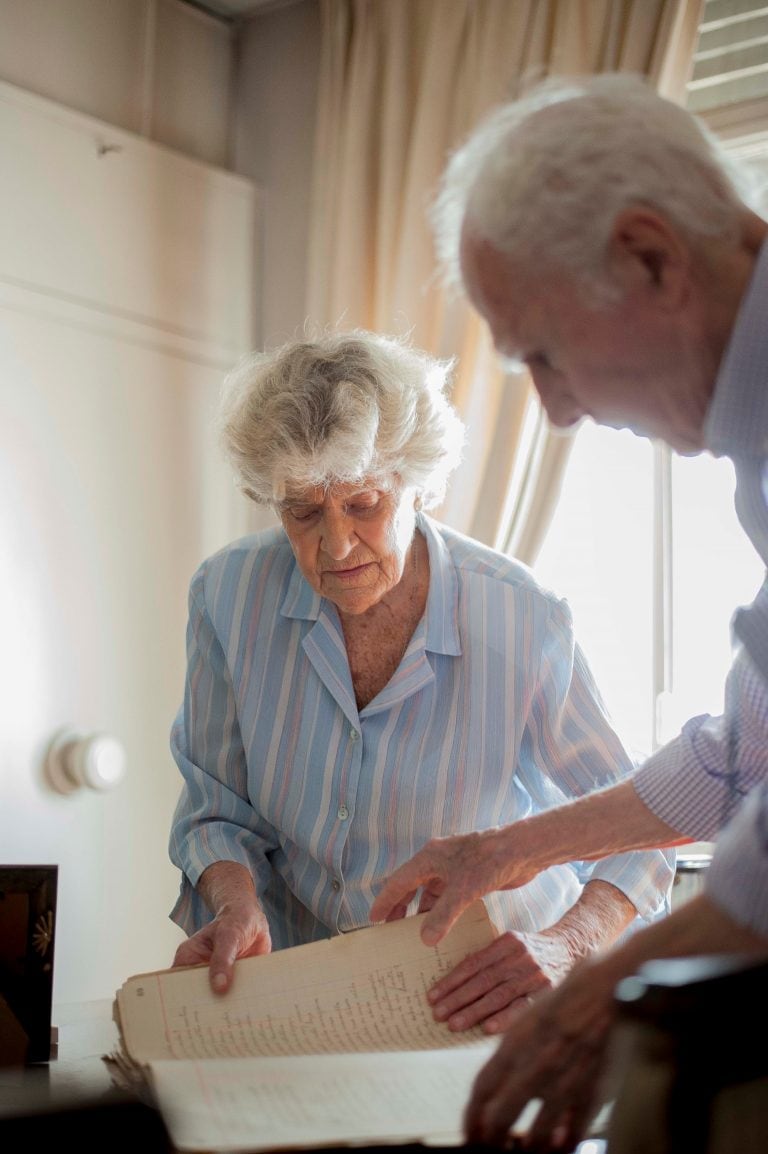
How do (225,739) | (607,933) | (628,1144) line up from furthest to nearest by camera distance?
(225,739) < (607,933) < (628,1144)

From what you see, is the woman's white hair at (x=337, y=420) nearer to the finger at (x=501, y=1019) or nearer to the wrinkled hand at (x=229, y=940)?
the wrinkled hand at (x=229, y=940)

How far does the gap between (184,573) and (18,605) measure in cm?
56

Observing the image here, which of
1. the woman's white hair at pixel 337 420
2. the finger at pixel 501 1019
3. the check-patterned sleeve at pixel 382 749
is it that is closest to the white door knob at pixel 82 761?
the check-patterned sleeve at pixel 382 749

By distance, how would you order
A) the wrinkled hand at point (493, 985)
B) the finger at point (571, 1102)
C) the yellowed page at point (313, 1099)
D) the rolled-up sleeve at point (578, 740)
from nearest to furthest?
the finger at point (571, 1102), the yellowed page at point (313, 1099), the wrinkled hand at point (493, 985), the rolled-up sleeve at point (578, 740)

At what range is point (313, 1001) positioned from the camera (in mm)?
1354

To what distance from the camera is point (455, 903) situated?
54.9 inches

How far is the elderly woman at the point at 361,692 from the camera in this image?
1752mm

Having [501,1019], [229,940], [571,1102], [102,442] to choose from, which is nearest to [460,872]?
[501,1019]

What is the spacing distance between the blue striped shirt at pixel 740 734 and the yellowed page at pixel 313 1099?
31 cm

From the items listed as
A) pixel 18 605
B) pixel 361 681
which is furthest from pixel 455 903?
pixel 18 605

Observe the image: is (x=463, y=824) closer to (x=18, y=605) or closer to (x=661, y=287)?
(x=661, y=287)

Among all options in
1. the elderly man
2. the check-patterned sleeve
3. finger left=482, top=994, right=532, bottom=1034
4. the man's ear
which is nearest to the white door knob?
the check-patterned sleeve

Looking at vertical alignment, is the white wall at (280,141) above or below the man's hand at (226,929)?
above

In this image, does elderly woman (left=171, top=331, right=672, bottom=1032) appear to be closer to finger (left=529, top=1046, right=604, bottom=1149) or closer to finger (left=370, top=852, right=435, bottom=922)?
finger (left=370, top=852, right=435, bottom=922)
